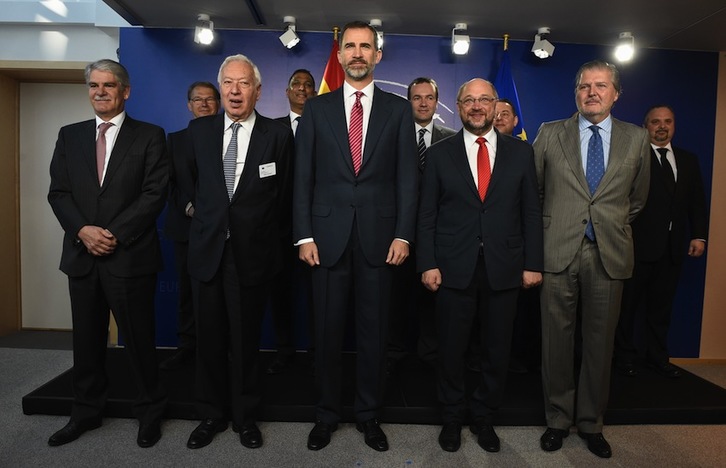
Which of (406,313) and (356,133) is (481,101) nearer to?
(356,133)

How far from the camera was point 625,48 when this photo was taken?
4105mm

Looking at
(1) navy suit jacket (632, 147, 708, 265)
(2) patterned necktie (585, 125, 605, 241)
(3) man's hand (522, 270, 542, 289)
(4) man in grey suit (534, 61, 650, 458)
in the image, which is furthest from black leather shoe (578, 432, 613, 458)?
(1) navy suit jacket (632, 147, 708, 265)

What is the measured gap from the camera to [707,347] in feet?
15.4

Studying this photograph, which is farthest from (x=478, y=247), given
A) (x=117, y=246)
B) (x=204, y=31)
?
(x=204, y=31)

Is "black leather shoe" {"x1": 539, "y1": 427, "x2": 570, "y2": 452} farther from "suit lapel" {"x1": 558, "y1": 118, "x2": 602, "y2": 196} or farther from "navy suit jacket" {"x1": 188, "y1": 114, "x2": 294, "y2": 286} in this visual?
"navy suit jacket" {"x1": 188, "y1": 114, "x2": 294, "y2": 286}

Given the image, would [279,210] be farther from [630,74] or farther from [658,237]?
[630,74]

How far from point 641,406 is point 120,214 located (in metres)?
3.25

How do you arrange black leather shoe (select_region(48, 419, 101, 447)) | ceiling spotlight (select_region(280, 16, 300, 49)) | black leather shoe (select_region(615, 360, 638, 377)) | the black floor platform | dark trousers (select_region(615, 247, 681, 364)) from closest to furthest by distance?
black leather shoe (select_region(48, 419, 101, 447))
the black floor platform
black leather shoe (select_region(615, 360, 638, 377))
dark trousers (select_region(615, 247, 681, 364))
ceiling spotlight (select_region(280, 16, 300, 49))

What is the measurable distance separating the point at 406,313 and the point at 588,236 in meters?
1.51

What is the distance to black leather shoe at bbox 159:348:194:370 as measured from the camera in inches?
142

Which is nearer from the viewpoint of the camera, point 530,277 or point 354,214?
point 354,214

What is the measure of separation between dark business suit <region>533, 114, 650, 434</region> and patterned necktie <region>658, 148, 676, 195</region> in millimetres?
1399

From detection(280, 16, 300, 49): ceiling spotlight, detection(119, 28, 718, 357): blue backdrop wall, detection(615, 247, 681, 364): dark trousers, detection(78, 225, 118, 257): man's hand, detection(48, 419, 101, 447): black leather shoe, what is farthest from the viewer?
detection(119, 28, 718, 357): blue backdrop wall

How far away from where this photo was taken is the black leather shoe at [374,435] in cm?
267
